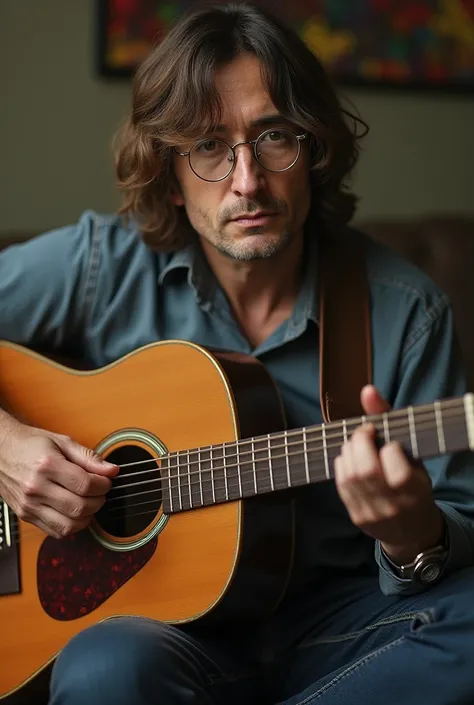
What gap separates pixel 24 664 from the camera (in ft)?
4.53

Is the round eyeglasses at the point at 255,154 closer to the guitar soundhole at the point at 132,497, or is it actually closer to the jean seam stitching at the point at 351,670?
the guitar soundhole at the point at 132,497

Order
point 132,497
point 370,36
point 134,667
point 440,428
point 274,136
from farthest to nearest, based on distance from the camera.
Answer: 1. point 370,36
2. point 274,136
3. point 132,497
4. point 134,667
5. point 440,428

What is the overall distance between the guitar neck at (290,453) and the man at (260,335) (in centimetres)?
4

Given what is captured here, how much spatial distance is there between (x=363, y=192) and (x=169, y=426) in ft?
4.15

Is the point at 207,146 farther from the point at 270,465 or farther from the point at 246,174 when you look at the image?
the point at 270,465

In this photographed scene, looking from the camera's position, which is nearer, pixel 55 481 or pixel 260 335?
pixel 55 481

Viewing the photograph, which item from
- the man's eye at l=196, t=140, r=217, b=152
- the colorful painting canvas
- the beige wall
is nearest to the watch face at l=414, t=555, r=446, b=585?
the man's eye at l=196, t=140, r=217, b=152

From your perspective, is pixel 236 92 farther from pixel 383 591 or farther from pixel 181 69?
pixel 383 591

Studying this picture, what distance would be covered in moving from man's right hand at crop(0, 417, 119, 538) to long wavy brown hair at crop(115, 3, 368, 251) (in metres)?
0.43

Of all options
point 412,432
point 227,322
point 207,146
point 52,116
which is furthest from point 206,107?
point 52,116

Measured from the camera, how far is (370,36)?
7.66ft

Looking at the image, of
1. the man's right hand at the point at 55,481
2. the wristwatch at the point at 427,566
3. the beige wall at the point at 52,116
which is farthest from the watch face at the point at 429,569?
the beige wall at the point at 52,116

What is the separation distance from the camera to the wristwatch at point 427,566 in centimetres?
121

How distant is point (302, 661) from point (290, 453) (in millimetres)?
392
